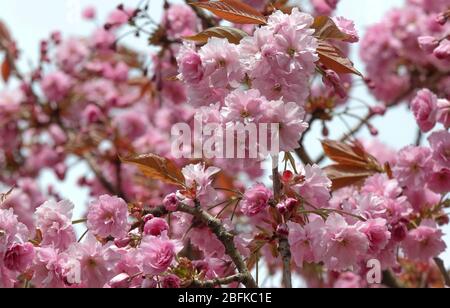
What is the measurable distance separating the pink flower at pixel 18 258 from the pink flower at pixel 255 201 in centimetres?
58

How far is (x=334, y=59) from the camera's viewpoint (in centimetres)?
224

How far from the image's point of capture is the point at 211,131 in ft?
7.00

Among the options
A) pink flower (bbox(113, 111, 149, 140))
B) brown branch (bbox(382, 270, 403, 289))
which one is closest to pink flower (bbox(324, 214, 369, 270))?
brown branch (bbox(382, 270, 403, 289))

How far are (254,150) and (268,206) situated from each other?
21 cm

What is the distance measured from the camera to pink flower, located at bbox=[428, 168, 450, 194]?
271cm

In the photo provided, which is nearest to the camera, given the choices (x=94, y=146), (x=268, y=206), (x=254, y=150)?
(x=254, y=150)

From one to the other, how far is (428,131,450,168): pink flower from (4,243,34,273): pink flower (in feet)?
4.34

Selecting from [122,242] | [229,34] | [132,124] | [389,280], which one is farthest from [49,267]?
[132,124]

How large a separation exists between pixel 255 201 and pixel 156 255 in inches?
11.7

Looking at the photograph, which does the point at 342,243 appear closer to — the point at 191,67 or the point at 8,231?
the point at 191,67

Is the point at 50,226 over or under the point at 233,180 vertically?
under
